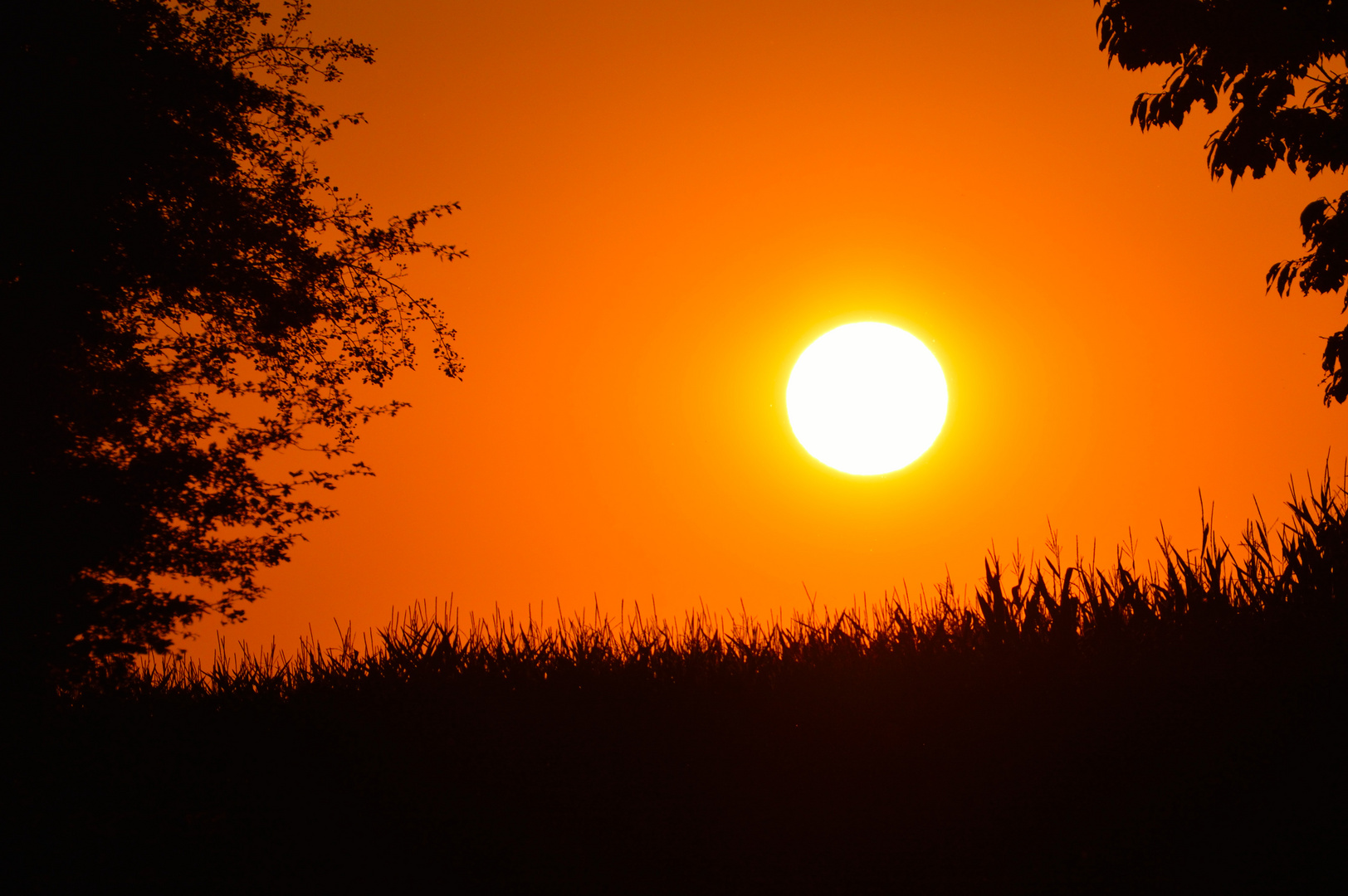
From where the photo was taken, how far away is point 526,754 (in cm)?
839

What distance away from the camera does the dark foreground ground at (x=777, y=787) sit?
687 cm

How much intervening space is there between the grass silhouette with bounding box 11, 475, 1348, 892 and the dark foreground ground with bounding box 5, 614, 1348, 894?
2 centimetres

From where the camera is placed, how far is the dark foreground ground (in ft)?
22.5

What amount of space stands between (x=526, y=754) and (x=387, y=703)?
5.71 feet

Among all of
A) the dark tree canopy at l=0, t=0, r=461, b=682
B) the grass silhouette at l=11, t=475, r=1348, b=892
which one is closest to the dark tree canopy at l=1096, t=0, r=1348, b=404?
the grass silhouette at l=11, t=475, r=1348, b=892

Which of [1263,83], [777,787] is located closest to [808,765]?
[777,787]

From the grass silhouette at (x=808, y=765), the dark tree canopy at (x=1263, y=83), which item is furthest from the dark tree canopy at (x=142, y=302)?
the dark tree canopy at (x=1263, y=83)

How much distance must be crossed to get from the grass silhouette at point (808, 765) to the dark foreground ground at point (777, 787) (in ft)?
0.07

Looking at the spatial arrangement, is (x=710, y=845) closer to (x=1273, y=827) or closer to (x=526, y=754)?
(x=526, y=754)

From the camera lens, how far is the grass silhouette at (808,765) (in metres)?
6.95

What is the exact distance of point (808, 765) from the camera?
7879 mm

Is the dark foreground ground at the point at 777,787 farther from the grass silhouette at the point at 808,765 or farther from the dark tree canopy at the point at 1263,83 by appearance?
the dark tree canopy at the point at 1263,83

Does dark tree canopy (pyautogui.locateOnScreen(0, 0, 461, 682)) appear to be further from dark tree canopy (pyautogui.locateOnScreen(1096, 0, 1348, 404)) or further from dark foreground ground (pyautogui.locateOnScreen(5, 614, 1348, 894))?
dark tree canopy (pyautogui.locateOnScreen(1096, 0, 1348, 404))

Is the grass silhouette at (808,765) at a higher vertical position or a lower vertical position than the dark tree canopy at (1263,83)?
lower
